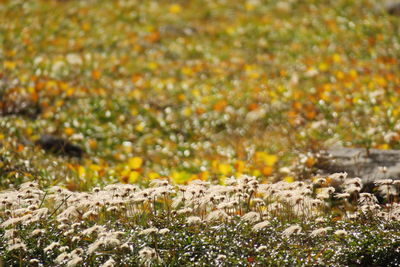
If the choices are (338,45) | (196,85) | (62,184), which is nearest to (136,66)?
(196,85)

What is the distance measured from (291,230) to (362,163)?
2249 mm

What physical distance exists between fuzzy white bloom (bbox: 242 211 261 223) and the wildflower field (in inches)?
1.7

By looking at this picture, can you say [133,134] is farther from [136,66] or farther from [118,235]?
[118,235]

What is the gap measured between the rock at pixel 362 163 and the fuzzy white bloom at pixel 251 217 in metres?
1.68

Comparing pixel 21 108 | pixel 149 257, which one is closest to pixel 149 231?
pixel 149 257

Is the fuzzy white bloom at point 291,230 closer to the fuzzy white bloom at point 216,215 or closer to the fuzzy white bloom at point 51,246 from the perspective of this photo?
the fuzzy white bloom at point 216,215

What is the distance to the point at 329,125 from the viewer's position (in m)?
7.64

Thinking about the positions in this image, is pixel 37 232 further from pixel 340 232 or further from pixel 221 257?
pixel 340 232

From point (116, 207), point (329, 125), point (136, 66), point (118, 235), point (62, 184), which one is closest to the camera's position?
point (118, 235)

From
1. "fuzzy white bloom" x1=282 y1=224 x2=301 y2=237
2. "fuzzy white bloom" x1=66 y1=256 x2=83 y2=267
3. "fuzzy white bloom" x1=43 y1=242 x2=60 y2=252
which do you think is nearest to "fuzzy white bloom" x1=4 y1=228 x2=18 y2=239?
"fuzzy white bloom" x1=43 y1=242 x2=60 y2=252

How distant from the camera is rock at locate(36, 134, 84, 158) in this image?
6930mm

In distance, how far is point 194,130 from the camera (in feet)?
26.7

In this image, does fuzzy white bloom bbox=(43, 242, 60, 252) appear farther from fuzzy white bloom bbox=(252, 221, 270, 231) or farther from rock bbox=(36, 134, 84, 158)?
rock bbox=(36, 134, 84, 158)

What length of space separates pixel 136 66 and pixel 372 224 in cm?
692
